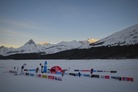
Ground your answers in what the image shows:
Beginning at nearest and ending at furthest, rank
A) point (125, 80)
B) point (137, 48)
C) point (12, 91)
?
point (12, 91) < point (125, 80) < point (137, 48)

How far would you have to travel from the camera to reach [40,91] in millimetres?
10969

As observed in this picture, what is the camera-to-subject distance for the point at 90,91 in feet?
36.5

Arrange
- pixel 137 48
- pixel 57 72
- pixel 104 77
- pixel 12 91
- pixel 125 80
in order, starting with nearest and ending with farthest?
pixel 12 91 → pixel 125 80 → pixel 104 77 → pixel 57 72 → pixel 137 48

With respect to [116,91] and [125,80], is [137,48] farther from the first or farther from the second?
[116,91]

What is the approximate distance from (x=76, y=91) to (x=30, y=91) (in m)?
3.30

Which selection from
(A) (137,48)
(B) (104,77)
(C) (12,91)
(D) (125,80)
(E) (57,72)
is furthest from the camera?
(A) (137,48)

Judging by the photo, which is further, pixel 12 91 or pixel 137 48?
pixel 137 48

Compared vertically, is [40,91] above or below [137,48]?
below

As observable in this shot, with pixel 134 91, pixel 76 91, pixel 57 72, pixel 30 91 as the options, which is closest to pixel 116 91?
pixel 134 91

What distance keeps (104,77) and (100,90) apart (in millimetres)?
7682

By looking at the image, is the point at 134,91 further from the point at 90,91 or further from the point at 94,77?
the point at 94,77

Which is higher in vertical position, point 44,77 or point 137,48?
point 137,48

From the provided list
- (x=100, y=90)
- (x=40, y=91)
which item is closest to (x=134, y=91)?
(x=100, y=90)

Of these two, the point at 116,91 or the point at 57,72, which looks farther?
the point at 57,72
